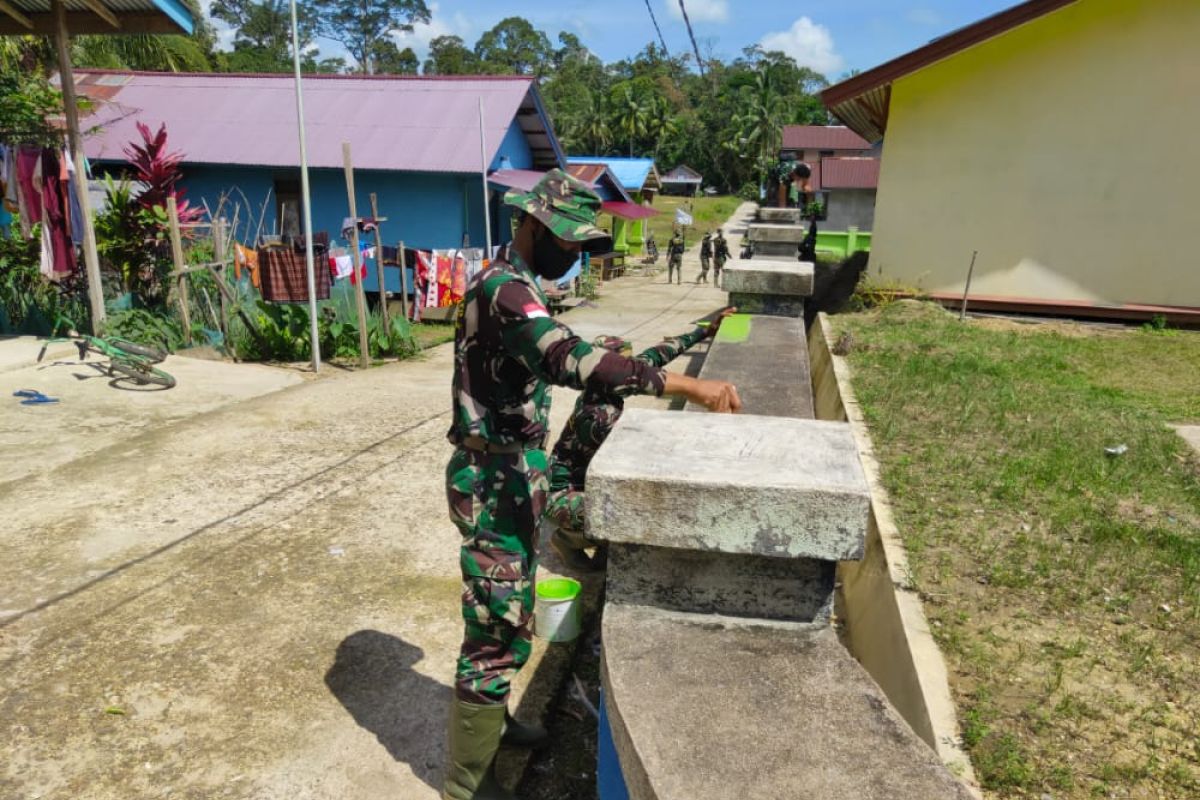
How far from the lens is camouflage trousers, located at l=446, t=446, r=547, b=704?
2.38 meters

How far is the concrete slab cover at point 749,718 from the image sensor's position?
154 centimetres

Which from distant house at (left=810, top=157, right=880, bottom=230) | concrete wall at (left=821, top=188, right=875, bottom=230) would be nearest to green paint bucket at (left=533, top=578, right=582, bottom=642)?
distant house at (left=810, top=157, right=880, bottom=230)

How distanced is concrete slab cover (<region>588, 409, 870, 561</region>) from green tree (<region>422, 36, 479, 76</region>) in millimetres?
86102

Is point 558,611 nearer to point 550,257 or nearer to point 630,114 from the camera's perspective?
point 550,257

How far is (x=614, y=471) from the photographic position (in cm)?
198

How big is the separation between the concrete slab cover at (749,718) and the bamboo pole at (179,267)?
350 inches

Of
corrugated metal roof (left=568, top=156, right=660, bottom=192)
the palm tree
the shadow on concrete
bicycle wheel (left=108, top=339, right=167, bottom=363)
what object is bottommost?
the shadow on concrete

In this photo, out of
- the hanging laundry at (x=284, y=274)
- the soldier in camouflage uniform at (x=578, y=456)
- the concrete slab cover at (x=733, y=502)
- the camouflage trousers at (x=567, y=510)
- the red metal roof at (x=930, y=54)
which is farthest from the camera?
the hanging laundry at (x=284, y=274)

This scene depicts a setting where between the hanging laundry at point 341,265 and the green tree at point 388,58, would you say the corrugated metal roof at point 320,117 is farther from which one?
the green tree at point 388,58

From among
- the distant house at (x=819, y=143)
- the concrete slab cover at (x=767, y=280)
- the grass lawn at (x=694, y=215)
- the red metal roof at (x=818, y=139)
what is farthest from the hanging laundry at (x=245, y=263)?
the red metal roof at (x=818, y=139)

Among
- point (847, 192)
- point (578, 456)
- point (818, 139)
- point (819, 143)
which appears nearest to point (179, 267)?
point (578, 456)

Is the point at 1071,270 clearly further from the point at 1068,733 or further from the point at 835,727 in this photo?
the point at 835,727

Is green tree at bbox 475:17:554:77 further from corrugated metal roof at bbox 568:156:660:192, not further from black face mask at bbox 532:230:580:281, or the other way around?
black face mask at bbox 532:230:580:281

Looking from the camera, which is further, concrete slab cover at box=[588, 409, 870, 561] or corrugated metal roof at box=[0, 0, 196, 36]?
corrugated metal roof at box=[0, 0, 196, 36]
